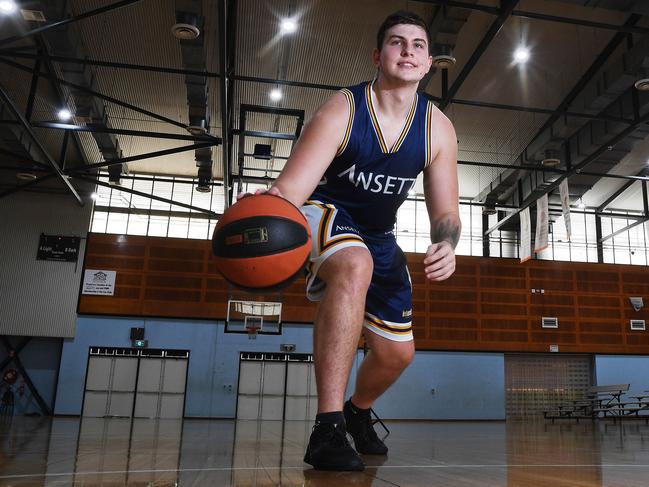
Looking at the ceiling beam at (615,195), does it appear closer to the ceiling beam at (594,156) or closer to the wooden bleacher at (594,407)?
the ceiling beam at (594,156)

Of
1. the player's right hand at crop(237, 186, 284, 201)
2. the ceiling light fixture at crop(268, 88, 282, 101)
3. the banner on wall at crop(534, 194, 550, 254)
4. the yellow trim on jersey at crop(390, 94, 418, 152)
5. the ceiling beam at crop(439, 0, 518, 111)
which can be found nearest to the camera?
the player's right hand at crop(237, 186, 284, 201)

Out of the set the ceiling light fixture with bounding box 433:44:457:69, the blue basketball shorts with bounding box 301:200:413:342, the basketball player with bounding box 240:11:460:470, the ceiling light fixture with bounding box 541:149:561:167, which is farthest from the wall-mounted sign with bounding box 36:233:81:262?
the blue basketball shorts with bounding box 301:200:413:342

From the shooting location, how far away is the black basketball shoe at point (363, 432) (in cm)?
268

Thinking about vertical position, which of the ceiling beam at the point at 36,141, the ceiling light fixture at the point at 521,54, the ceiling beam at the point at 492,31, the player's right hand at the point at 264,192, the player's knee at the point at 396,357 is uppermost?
the ceiling light fixture at the point at 521,54

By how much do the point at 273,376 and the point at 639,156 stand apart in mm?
12366

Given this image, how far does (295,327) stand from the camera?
16.5 meters

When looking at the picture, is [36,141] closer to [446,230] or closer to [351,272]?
[446,230]

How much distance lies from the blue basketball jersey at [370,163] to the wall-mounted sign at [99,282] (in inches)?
593

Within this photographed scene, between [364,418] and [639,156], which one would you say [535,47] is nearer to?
[639,156]

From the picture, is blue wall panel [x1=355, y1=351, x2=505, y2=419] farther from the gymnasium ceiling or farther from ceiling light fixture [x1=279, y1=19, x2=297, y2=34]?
ceiling light fixture [x1=279, y1=19, x2=297, y2=34]

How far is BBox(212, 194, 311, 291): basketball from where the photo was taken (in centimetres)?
186

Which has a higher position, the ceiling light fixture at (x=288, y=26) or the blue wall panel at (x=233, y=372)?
the ceiling light fixture at (x=288, y=26)

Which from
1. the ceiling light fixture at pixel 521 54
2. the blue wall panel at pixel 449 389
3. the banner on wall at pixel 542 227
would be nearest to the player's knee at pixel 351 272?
the ceiling light fixture at pixel 521 54

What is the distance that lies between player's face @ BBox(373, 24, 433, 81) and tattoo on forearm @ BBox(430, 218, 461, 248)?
0.64m
